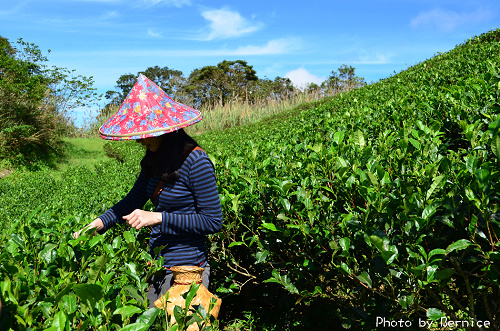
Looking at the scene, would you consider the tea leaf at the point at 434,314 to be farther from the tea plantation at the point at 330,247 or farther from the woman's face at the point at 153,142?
the woman's face at the point at 153,142

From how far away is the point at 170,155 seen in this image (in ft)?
7.74

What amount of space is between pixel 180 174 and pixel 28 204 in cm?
839

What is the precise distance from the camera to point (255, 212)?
2.96 m

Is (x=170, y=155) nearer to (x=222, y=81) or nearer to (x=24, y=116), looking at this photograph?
(x=24, y=116)

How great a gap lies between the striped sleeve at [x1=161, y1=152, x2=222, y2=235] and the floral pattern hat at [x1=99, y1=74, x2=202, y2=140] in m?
0.27

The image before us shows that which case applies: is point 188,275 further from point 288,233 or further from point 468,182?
point 468,182

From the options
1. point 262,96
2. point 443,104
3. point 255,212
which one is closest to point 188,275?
point 255,212

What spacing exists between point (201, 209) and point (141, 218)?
36cm

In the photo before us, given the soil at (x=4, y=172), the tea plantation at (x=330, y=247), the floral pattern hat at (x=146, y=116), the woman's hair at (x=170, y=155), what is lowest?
the soil at (x=4, y=172)

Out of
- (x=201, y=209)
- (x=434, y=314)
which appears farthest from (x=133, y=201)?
(x=434, y=314)

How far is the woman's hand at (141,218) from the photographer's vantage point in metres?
2.18

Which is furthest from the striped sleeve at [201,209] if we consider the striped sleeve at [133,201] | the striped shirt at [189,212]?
the striped sleeve at [133,201]

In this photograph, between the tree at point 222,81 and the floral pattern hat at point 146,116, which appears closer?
the floral pattern hat at point 146,116

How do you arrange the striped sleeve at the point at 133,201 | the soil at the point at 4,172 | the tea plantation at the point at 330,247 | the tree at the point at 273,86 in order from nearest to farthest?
1. the tea plantation at the point at 330,247
2. the striped sleeve at the point at 133,201
3. the soil at the point at 4,172
4. the tree at the point at 273,86
